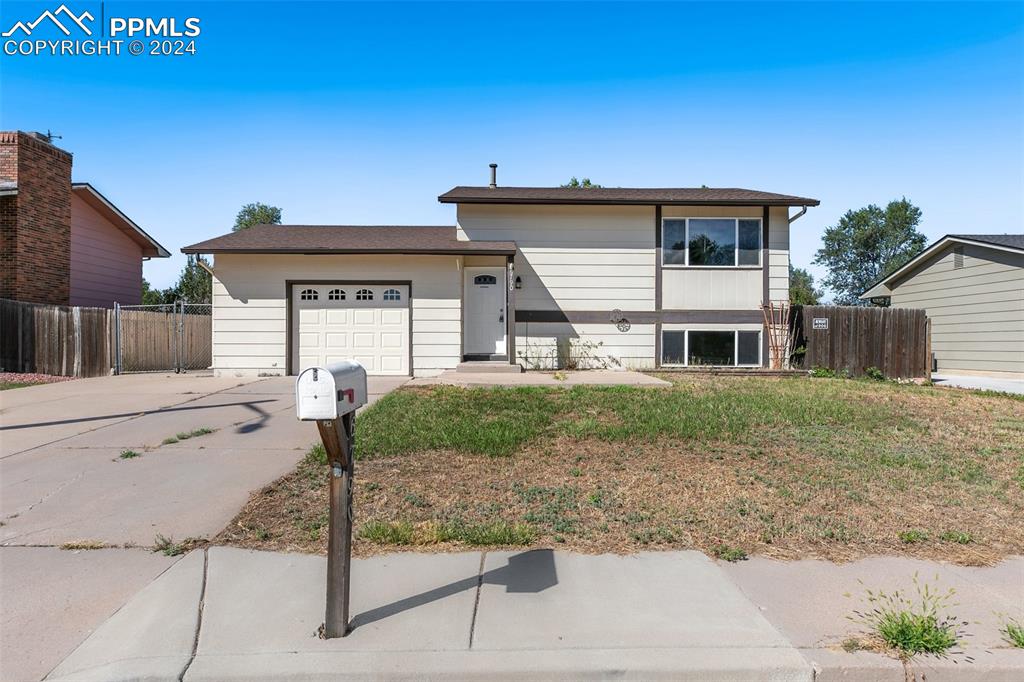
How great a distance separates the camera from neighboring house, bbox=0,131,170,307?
51.9ft

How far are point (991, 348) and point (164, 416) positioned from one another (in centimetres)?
2170

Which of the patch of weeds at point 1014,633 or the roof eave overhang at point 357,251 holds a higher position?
the roof eave overhang at point 357,251

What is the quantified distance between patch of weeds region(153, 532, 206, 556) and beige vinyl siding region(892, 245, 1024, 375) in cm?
2080

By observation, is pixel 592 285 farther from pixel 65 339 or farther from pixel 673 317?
pixel 65 339

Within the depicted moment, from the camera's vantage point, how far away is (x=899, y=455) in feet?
20.2

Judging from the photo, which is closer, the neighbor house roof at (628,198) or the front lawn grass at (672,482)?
the front lawn grass at (672,482)

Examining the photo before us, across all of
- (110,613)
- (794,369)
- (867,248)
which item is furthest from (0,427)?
(867,248)

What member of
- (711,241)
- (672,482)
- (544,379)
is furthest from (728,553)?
(711,241)

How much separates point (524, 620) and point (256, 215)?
47.7 m

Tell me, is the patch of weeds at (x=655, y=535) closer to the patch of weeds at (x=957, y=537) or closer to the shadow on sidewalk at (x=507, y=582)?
the shadow on sidewalk at (x=507, y=582)

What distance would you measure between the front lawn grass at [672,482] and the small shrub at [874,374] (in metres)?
6.20

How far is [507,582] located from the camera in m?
3.52

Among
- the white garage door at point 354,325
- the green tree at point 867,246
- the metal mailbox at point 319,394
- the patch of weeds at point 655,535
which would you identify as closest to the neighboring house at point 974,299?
the white garage door at point 354,325

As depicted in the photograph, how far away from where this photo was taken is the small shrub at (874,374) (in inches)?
582
